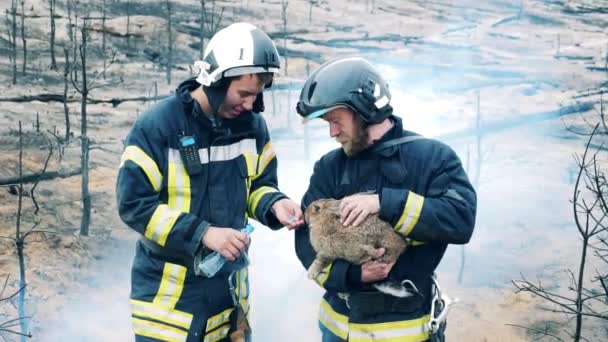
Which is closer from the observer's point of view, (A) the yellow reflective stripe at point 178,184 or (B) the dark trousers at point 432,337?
(B) the dark trousers at point 432,337

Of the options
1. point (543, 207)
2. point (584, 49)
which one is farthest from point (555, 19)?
point (543, 207)

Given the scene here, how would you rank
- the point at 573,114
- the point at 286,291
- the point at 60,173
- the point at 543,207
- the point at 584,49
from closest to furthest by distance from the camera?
the point at 286,291 < the point at 60,173 < the point at 543,207 < the point at 573,114 < the point at 584,49

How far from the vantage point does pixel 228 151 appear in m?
3.51

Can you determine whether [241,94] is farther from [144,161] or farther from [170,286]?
[170,286]

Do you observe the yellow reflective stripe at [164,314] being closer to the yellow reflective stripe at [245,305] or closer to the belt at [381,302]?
the yellow reflective stripe at [245,305]

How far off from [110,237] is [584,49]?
81.1 ft

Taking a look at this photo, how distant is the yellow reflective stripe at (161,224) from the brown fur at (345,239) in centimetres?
73

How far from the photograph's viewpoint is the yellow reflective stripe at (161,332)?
11.2 ft

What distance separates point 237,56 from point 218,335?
5.24ft

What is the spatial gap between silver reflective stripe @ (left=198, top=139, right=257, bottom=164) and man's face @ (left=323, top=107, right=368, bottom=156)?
0.61 m

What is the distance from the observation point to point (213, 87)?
3.44m

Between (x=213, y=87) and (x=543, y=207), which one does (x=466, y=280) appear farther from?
(x=213, y=87)

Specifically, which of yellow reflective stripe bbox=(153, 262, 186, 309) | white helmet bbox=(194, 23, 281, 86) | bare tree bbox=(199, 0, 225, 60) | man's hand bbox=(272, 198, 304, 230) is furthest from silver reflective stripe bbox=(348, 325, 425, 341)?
bare tree bbox=(199, 0, 225, 60)

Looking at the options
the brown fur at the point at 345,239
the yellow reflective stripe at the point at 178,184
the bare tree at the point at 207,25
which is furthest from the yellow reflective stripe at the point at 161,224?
the bare tree at the point at 207,25
